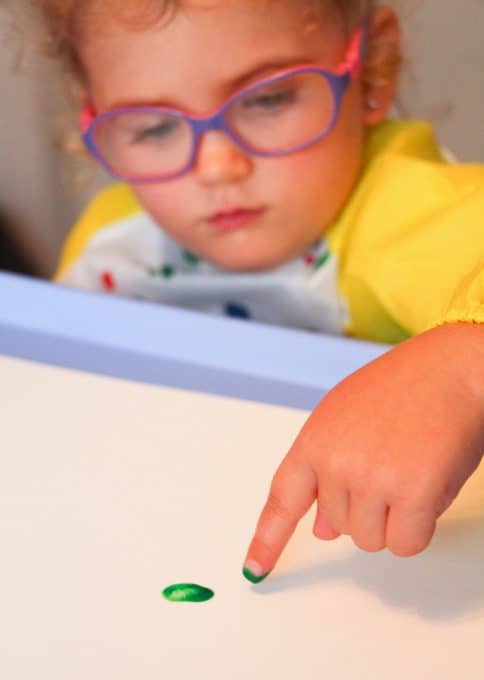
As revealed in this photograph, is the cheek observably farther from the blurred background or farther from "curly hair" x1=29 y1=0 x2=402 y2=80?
the blurred background

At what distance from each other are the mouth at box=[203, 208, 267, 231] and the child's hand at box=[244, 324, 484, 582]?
0.32 meters

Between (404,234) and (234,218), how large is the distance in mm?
138

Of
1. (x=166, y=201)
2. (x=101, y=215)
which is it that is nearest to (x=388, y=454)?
(x=166, y=201)

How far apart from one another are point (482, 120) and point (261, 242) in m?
Result: 0.56

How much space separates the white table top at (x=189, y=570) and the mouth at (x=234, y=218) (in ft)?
0.81

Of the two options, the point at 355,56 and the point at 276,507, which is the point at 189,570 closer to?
the point at 276,507

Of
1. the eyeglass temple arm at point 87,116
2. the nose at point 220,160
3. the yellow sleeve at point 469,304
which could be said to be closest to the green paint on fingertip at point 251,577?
the yellow sleeve at point 469,304

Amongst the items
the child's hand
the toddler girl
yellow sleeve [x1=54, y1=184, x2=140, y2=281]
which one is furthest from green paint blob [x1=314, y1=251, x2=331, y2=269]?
the child's hand

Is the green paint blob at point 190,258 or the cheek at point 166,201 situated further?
the green paint blob at point 190,258

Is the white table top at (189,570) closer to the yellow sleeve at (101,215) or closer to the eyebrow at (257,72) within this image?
the eyebrow at (257,72)

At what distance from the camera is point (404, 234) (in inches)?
26.7

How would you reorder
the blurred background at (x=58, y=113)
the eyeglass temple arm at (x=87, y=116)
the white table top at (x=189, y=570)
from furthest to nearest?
1. the blurred background at (x=58, y=113)
2. the eyeglass temple arm at (x=87, y=116)
3. the white table top at (x=189, y=570)

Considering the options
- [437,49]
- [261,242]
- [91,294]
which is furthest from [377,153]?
[437,49]

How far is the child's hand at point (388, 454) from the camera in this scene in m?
0.37
